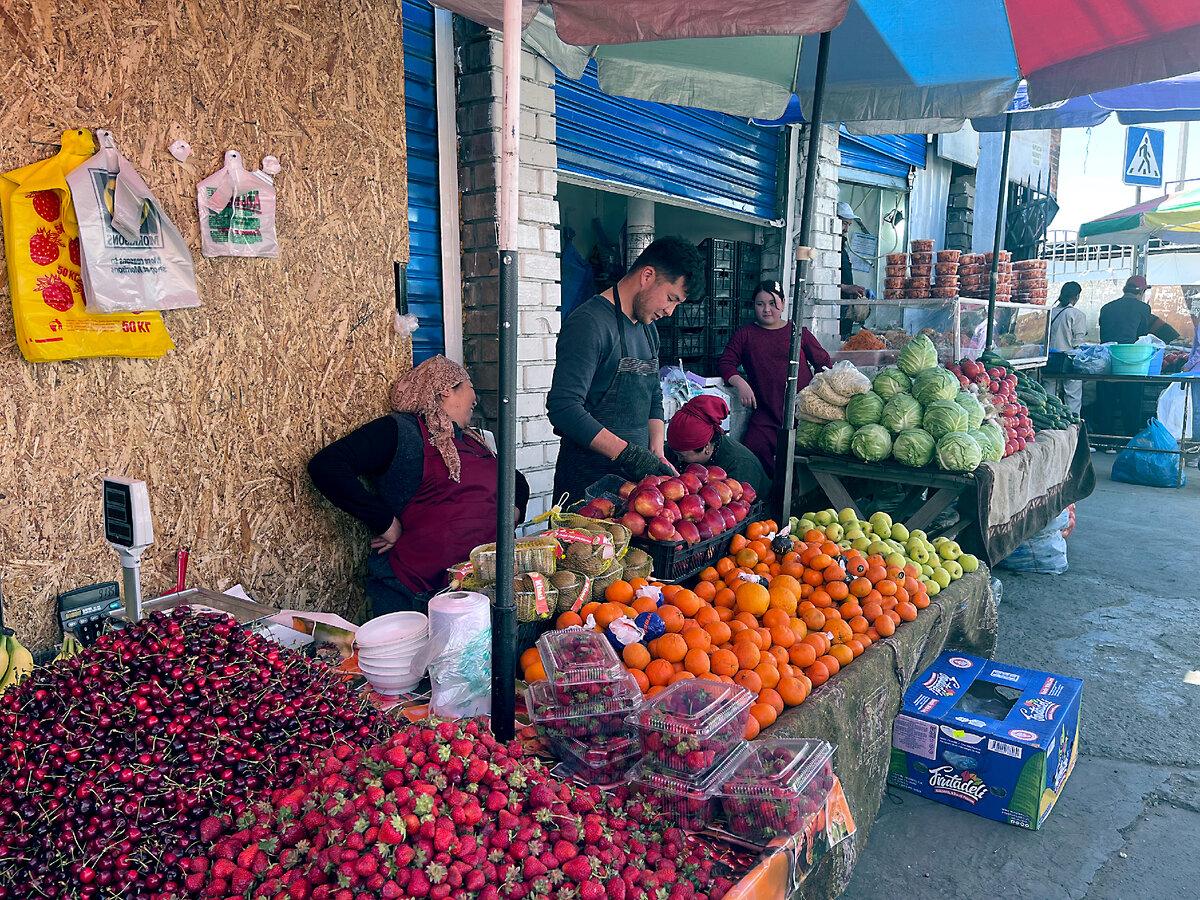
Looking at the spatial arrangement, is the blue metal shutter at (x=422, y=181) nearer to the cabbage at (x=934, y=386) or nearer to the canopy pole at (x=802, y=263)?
the canopy pole at (x=802, y=263)

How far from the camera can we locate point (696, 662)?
2.46 meters

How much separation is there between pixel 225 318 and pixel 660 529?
6.77ft

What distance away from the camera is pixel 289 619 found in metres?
2.78

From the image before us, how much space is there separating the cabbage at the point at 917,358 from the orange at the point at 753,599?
315cm

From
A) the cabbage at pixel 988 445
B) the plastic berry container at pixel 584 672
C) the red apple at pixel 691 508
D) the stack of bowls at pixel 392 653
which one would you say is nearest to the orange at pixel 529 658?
the plastic berry container at pixel 584 672

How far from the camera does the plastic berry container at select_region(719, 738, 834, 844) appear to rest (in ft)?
6.25

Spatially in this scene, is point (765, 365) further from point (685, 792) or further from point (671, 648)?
point (685, 792)

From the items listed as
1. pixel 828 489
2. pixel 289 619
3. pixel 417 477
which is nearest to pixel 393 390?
pixel 417 477

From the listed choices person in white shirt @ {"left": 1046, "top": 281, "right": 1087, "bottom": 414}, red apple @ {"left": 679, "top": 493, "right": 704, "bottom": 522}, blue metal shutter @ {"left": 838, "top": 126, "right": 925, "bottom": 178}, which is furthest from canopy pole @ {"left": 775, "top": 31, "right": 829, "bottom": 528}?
person in white shirt @ {"left": 1046, "top": 281, "right": 1087, "bottom": 414}

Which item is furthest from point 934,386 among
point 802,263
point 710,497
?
point 710,497

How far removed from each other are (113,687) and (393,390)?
240 centimetres

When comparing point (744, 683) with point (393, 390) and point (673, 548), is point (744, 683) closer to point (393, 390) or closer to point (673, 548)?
point (673, 548)

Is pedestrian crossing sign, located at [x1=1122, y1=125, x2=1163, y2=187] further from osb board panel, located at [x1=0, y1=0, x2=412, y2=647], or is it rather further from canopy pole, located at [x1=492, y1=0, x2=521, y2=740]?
canopy pole, located at [x1=492, y1=0, x2=521, y2=740]

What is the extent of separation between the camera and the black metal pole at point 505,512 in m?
1.83
